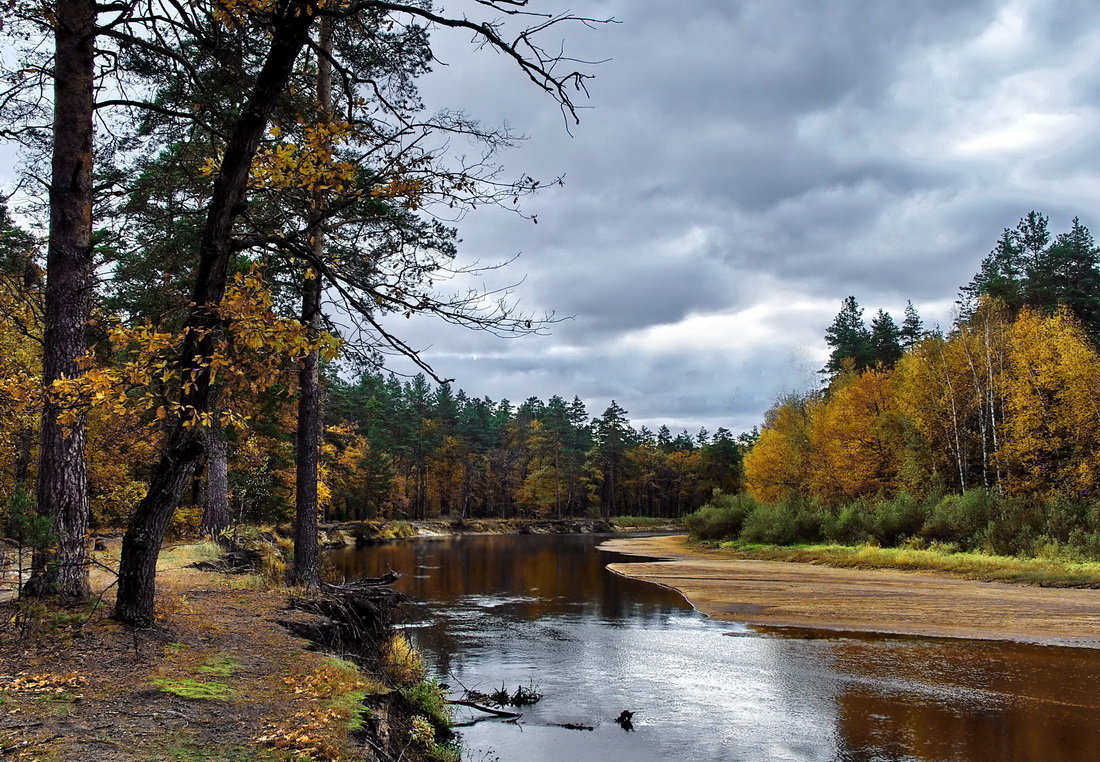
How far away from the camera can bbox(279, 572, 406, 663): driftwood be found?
8.64 meters

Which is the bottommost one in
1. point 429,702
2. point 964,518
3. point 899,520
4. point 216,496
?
point 899,520

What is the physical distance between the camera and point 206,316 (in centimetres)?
546

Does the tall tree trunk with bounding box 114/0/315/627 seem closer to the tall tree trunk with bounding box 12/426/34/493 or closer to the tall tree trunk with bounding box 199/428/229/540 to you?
the tall tree trunk with bounding box 12/426/34/493

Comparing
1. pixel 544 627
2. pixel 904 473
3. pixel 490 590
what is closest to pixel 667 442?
pixel 904 473

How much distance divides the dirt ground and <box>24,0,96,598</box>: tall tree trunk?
1520 centimetres

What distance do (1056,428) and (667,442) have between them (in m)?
78.1

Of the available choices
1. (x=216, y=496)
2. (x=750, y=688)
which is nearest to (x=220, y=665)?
(x=750, y=688)

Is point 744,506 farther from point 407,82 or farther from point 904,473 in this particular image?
point 407,82

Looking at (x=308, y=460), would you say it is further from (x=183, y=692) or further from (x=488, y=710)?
(x=183, y=692)

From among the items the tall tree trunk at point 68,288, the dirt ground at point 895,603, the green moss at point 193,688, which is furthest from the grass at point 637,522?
the green moss at point 193,688

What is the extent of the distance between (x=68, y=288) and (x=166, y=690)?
4293mm

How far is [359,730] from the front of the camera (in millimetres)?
5168

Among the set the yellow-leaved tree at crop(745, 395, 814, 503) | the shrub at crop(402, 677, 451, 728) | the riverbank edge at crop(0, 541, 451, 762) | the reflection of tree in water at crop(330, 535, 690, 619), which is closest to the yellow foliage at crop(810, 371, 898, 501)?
the yellow-leaved tree at crop(745, 395, 814, 503)

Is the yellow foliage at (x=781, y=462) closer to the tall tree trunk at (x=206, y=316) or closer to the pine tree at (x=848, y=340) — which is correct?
the pine tree at (x=848, y=340)
